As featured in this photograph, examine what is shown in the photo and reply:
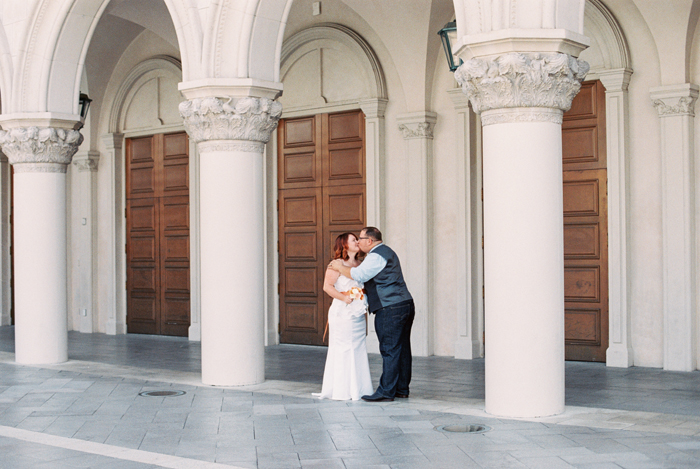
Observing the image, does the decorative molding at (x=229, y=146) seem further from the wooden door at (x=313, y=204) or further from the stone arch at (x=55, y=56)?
the wooden door at (x=313, y=204)

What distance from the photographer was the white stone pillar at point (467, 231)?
39.0 ft

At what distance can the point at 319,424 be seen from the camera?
22.6ft

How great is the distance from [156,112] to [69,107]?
169 inches

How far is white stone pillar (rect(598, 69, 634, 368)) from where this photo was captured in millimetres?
10594

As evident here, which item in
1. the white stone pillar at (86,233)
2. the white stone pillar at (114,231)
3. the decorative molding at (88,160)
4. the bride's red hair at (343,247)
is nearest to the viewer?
the bride's red hair at (343,247)

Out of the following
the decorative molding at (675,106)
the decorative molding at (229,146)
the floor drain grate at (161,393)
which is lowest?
the floor drain grate at (161,393)

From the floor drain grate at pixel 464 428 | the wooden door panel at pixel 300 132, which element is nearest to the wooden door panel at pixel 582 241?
the wooden door panel at pixel 300 132

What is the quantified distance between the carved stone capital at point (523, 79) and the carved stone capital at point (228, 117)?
8.53 ft

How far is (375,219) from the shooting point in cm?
1262

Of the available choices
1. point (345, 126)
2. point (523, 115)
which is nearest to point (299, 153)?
point (345, 126)

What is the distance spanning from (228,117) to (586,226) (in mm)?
5007

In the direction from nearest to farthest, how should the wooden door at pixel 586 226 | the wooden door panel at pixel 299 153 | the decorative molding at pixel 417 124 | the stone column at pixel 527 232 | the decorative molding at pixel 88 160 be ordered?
the stone column at pixel 527 232, the wooden door at pixel 586 226, the decorative molding at pixel 417 124, the wooden door panel at pixel 299 153, the decorative molding at pixel 88 160

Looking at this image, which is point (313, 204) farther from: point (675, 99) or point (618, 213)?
point (675, 99)

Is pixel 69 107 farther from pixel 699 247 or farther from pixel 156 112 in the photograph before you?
pixel 699 247
